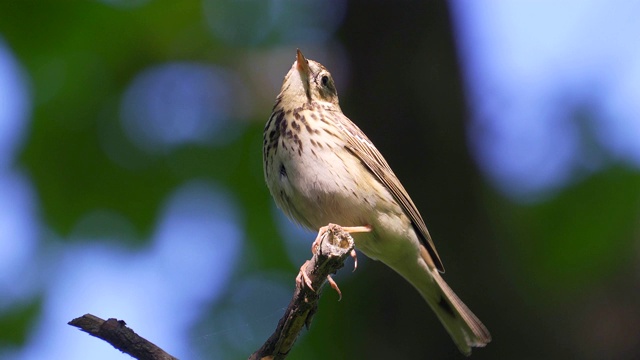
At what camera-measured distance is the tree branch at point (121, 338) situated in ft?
11.6

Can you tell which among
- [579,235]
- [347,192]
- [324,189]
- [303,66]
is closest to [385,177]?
[347,192]

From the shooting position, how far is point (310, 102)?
563 cm

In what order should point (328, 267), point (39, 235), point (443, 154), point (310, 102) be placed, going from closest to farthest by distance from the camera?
1. point (328, 267)
2. point (310, 102)
3. point (39, 235)
4. point (443, 154)

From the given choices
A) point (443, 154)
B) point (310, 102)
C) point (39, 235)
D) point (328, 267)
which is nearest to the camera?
point (328, 267)

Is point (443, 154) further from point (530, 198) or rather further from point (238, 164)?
point (238, 164)

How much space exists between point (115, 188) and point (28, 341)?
3.85 feet

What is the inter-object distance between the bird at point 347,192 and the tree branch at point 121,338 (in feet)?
5.63

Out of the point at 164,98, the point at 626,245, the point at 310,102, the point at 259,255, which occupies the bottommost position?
the point at 626,245

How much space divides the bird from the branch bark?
3.89 ft

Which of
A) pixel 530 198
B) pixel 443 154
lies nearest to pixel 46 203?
pixel 443 154

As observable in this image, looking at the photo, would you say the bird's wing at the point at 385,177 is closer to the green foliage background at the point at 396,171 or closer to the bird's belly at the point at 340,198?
the bird's belly at the point at 340,198

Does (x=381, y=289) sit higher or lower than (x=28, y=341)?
lower

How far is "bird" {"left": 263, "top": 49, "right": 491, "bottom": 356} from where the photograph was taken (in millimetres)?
5113

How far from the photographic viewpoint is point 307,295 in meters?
3.77
